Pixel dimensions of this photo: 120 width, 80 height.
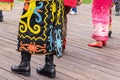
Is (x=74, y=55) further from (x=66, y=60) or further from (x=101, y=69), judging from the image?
(x=101, y=69)

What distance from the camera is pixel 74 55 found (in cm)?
416

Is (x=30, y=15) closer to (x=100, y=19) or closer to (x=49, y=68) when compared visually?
(x=49, y=68)

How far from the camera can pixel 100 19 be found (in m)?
4.62

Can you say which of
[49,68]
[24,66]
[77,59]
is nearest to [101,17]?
[77,59]

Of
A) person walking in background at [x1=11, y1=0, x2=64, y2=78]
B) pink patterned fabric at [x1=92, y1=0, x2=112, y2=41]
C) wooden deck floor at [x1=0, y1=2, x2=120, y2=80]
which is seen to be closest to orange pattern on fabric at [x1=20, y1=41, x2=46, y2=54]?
person walking in background at [x1=11, y1=0, x2=64, y2=78]

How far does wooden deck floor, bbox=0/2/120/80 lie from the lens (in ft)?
11.1

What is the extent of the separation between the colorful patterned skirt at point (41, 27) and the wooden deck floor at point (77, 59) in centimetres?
35

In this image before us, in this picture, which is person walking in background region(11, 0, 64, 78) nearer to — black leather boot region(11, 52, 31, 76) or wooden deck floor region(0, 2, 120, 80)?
black leather boot region(11, 52, 31, 76)

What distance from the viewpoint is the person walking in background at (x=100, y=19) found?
4527 mm

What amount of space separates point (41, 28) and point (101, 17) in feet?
5.83

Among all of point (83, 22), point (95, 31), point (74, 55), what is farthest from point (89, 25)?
point (74, 55)

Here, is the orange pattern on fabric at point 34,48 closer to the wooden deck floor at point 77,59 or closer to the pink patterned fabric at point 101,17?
the wooden deck floor at point 77,59

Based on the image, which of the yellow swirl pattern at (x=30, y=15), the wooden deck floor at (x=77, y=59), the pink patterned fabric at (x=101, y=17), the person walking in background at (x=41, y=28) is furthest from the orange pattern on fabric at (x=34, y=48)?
the pink patterned fabric at (x=101, y=17)

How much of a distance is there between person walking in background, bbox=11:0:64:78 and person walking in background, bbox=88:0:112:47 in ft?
4.97
